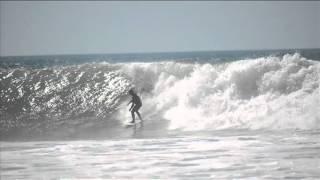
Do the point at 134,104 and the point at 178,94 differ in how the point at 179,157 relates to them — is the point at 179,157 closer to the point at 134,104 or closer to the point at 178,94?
the point at 134,104

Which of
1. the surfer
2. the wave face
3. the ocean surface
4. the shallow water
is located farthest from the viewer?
the surfer

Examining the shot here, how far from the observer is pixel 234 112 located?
5652mm

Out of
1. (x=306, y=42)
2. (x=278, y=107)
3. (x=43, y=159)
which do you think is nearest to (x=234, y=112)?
(x=278, y=107)

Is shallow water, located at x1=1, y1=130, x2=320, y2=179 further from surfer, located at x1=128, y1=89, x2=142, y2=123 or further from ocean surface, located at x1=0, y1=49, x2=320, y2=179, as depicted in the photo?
surfer, located at x1=128, y1=89, x2=142, y2=123

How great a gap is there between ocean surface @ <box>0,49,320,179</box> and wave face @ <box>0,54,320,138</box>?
0.04 ft

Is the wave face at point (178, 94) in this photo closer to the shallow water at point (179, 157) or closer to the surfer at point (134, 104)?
the surfer at point (134, 104)

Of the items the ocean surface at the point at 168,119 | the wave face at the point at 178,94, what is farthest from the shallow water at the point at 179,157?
the wave face at the point at 178,94

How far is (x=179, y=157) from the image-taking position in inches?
189

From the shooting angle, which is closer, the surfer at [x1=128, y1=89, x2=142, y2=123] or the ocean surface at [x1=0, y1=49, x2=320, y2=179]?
the ocean surface at [x1=0, y1=49, x2=320, y2=179]

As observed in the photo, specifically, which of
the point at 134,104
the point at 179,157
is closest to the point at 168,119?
the point at 134,104

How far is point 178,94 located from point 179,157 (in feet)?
5.42

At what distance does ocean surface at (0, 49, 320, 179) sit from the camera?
15.1 feet

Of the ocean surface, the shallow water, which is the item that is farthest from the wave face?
the shallow water

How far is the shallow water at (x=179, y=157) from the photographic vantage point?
14.4 feet
